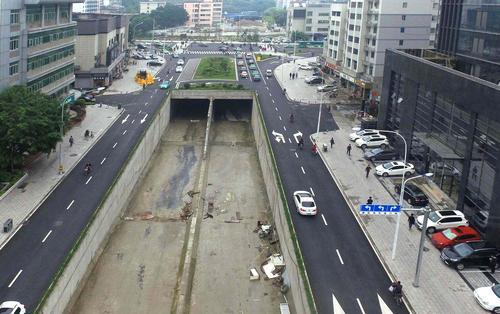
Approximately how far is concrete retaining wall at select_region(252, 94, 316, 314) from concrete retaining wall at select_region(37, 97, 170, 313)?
12.8 meters

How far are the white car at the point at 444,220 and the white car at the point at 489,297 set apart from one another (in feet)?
26.7

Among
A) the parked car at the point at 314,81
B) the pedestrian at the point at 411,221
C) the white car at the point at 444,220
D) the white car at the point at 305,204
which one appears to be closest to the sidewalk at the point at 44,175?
the white car at the point at 305,204

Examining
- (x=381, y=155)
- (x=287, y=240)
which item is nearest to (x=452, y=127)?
(x=381, y=155)

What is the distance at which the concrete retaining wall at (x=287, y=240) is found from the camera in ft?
99.3

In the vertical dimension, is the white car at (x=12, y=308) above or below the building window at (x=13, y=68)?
below

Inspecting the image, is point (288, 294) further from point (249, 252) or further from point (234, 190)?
point (234, 190)

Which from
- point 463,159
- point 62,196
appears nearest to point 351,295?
point 463,159

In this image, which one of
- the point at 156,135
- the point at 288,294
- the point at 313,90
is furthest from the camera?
the point at 313,90

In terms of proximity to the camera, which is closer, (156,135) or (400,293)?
(400,293)

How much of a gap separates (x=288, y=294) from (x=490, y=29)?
94.5 ft

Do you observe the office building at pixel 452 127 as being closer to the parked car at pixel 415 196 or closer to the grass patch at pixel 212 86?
→ the parked car at pixel 415 196

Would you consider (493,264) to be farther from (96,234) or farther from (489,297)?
(96,234)

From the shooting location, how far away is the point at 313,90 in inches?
3688

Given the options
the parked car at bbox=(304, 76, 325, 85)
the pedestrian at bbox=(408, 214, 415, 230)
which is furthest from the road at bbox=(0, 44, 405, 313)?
the parked car at bbox=(304, 76, 325, 85)
